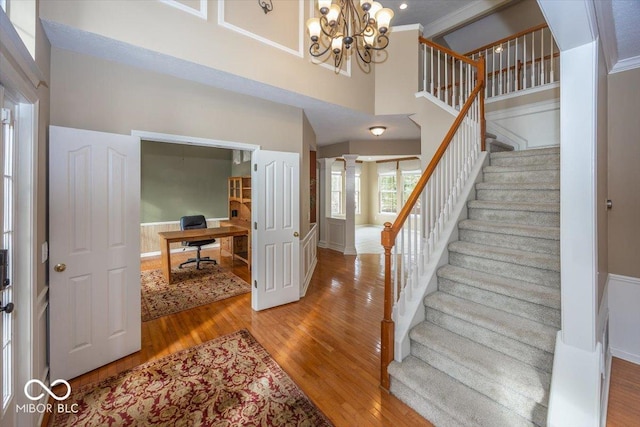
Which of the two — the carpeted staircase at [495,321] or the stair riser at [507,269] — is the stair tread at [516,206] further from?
the stair riser at [507,269]

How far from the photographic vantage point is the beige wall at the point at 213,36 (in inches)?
79.0

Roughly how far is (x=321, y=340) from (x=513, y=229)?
2.05 metres

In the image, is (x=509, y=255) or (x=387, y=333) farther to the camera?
(x=509, y=255)

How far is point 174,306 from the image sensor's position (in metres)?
3.50

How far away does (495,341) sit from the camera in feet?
6.01

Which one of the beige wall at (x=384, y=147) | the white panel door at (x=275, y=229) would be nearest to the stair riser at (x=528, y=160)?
the white panel door at (x=275, y=229)

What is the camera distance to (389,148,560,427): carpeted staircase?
1.61 metres

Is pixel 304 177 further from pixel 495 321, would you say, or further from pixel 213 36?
pixel 495 321

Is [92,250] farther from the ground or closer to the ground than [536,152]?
closer to the ground

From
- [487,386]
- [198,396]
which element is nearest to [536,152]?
[487,386]

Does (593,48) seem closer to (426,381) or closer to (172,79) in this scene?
(426,381)

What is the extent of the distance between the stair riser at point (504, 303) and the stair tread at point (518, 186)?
4.03 feet

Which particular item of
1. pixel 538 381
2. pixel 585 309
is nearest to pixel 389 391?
pixel 538 381

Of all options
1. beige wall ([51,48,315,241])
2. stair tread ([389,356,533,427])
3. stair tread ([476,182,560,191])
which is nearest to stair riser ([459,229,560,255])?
stair tread ([476,182,560,191])
